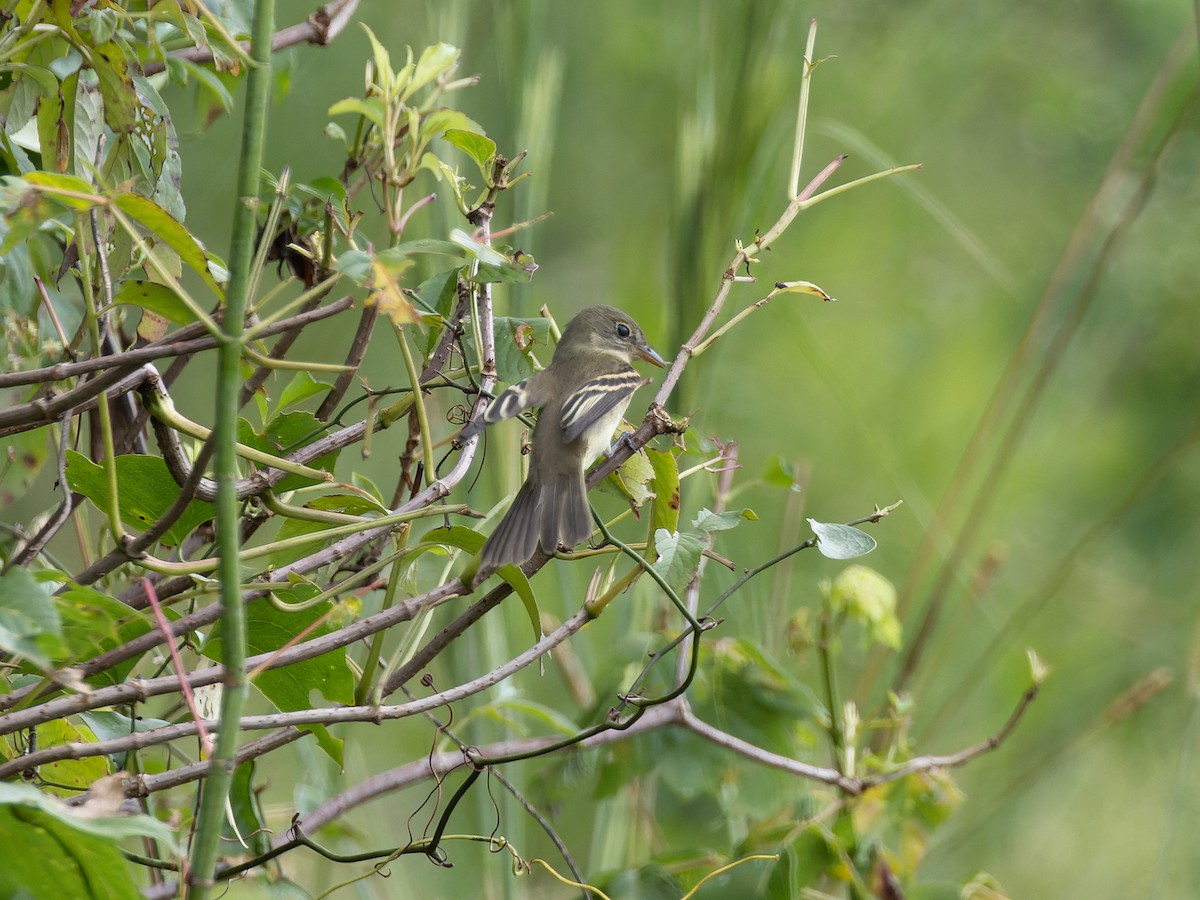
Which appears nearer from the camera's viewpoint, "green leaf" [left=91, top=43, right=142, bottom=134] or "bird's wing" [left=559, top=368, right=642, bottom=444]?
"green leaf" [left=91, top=43, right=142, bottom=134]

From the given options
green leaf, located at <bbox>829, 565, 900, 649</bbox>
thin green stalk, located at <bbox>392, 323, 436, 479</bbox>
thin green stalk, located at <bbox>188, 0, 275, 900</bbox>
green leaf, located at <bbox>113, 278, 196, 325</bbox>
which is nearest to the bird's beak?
green leaf, located at <bbox>829, 565, 900, 649</bbox>

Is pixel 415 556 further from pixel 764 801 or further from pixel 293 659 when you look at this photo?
pixel 764 801

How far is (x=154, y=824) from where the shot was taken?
0.79m

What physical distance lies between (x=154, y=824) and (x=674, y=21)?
3.84 meters

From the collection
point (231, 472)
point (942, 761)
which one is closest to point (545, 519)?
point (231, 472)

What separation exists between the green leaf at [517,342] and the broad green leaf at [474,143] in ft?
0.76

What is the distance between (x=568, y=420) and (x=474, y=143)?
0.67 meters

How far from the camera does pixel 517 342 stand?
5.02 feet

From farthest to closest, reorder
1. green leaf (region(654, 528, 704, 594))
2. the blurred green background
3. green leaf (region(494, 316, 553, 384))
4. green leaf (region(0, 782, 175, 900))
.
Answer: the blurred green background → green leaf (region(494, 316, 553, 384)) → green leaf (region(654, 528, 704, 594)) → green leaf (region(0, 782, 175, 900))

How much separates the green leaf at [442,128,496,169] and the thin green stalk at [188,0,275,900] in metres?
0.43

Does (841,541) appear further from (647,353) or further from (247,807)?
(647,353)

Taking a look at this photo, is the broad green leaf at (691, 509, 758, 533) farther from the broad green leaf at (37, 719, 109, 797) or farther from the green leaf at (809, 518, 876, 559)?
the broad green leaf at (37, 719, 109, 797)

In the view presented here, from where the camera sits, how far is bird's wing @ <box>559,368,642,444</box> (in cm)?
193

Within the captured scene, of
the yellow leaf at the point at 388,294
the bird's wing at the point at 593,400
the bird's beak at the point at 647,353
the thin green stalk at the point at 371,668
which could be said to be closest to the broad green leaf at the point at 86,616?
the thin green stalk at the point at 371,668
